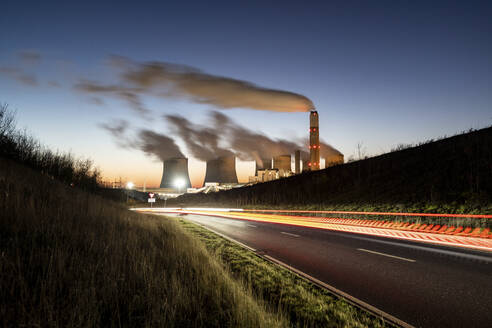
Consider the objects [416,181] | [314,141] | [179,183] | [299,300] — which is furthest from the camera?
[179,183]

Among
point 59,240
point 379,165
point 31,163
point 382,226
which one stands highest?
point 379,165

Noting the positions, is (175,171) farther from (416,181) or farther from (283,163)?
(416,181)

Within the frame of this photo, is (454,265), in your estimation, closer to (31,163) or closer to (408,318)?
(408,318)

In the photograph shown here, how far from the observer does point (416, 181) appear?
83.1 ft

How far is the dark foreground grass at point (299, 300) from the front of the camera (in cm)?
375

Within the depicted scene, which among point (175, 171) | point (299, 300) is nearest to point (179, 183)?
point (175, 171)

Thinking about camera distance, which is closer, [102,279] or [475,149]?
[102,279]

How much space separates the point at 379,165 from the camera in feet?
114

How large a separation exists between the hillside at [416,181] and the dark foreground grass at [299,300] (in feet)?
46.4

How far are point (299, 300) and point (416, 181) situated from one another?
84.9ft

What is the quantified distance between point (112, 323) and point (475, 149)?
30459 mm

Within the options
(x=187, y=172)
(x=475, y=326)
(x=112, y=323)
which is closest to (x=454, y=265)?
(x=475, y=326)

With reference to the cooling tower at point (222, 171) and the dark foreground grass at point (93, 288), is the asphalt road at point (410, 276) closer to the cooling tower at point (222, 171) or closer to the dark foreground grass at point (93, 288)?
the dark foreground grass at point (93, 288)

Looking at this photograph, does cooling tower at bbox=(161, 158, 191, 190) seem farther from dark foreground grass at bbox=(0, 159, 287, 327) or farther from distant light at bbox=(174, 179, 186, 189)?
dark foreground grass at bbox=(0, 159, 287, 327)
